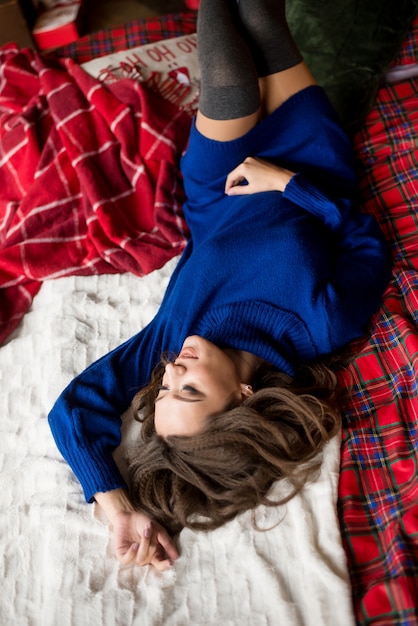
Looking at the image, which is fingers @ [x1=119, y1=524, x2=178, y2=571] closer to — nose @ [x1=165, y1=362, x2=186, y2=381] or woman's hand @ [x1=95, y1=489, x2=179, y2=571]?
woman's hand @ [x1=95, y1=489, x2=179, y2=571]

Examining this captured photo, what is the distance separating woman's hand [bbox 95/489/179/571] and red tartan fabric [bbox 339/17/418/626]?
1.17 ft

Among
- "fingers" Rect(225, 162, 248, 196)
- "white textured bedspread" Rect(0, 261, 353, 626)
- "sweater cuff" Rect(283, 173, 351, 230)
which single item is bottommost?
"white textured bedspread" Rect(0, 261, 353, 626)

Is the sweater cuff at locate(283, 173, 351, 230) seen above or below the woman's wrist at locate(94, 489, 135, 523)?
above

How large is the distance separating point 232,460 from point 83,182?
101 cm

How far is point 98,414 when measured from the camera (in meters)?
1.29

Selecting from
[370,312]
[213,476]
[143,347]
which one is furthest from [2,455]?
[370,312]

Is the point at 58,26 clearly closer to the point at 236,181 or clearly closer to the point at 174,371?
the point at 236,181

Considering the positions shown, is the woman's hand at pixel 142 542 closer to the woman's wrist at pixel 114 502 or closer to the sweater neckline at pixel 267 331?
the woman's wrist at pixel 114 502

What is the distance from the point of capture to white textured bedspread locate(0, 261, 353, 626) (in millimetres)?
1049

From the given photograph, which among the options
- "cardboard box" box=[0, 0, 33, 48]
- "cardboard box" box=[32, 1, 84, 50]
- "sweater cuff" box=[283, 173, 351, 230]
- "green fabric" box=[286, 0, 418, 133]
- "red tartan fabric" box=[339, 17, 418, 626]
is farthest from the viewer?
Result: "cardboard box" box=[32, 1, 84, 50]

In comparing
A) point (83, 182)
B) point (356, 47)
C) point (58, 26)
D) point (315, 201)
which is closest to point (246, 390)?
point (315, 201)

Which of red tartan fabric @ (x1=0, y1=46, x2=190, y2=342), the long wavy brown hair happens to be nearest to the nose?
the long wavy brown hair

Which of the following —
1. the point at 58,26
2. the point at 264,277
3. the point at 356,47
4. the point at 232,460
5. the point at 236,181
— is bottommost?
the point at 232,460

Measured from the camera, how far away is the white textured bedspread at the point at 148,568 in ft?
3.44
